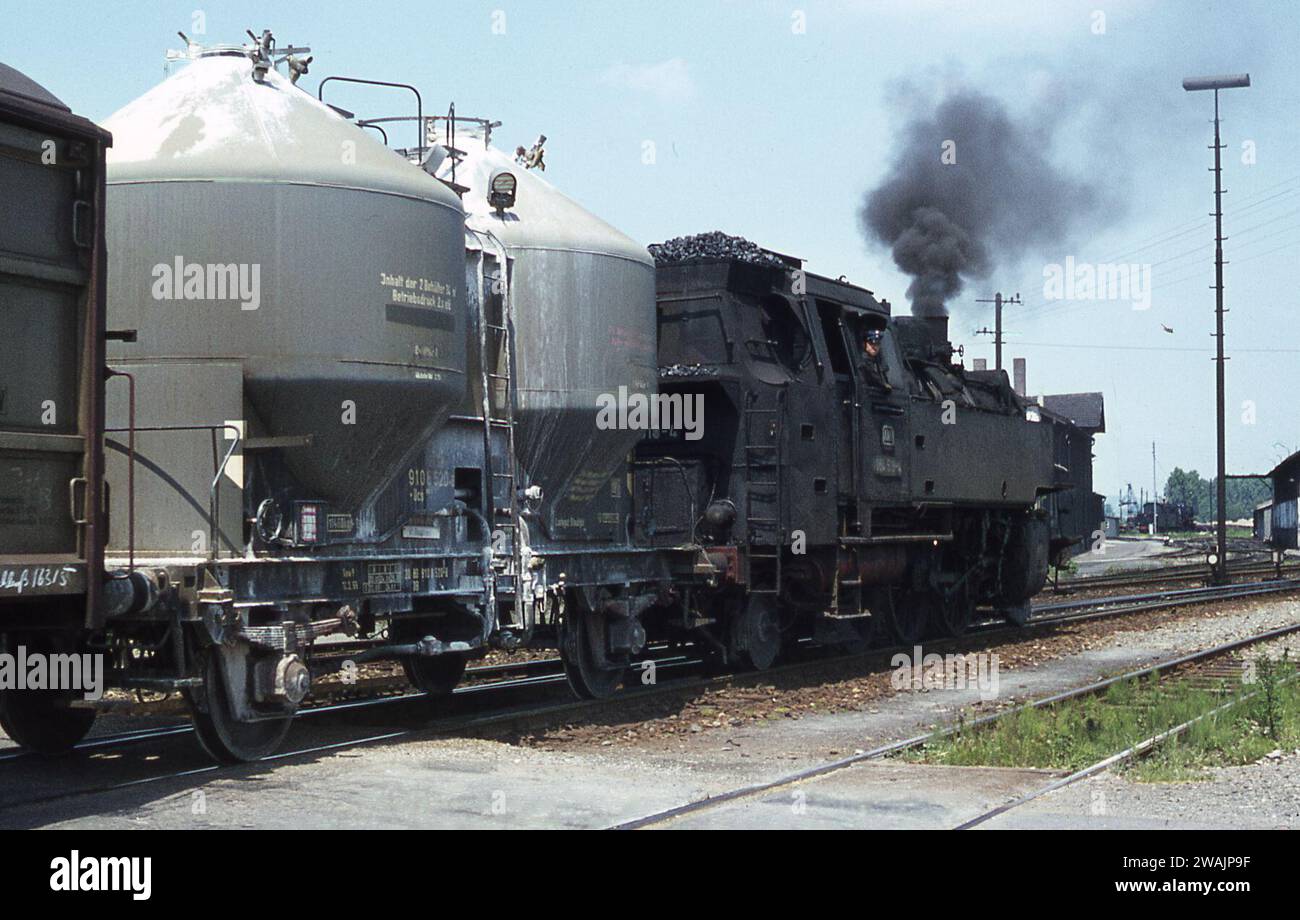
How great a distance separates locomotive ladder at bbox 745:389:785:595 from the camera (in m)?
14.6

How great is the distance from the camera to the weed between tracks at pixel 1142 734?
10141 mm

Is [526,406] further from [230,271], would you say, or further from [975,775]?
[975,775]

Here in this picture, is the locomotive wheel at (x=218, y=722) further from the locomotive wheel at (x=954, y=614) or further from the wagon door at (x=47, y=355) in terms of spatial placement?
the locomotive wheel at (x=954, y=614)

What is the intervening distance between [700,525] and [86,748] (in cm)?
646

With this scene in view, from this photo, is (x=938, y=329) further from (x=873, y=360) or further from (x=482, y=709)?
(x=482, y=709)

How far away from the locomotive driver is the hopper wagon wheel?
31.0 feet

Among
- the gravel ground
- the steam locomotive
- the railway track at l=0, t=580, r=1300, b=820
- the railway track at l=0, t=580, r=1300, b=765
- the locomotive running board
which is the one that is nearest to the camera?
the gravel ground

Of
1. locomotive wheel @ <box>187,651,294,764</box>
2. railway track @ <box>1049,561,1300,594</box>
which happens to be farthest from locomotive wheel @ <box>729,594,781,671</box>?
railway track @ <box>1049,561,1300,594</box>

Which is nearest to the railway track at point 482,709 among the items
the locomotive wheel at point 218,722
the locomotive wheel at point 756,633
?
the locomotive wheel at point 218,722

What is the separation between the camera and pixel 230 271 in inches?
365

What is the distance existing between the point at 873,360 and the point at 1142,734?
6489mm

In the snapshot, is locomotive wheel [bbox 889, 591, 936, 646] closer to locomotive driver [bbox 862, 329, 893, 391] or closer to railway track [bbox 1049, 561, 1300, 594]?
locomotive driver [bbox 862, 329, 893, 391]

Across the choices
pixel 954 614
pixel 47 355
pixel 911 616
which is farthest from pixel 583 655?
pixel 954 614

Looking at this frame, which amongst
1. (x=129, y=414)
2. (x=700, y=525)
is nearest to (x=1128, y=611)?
(x=700, y=525)
